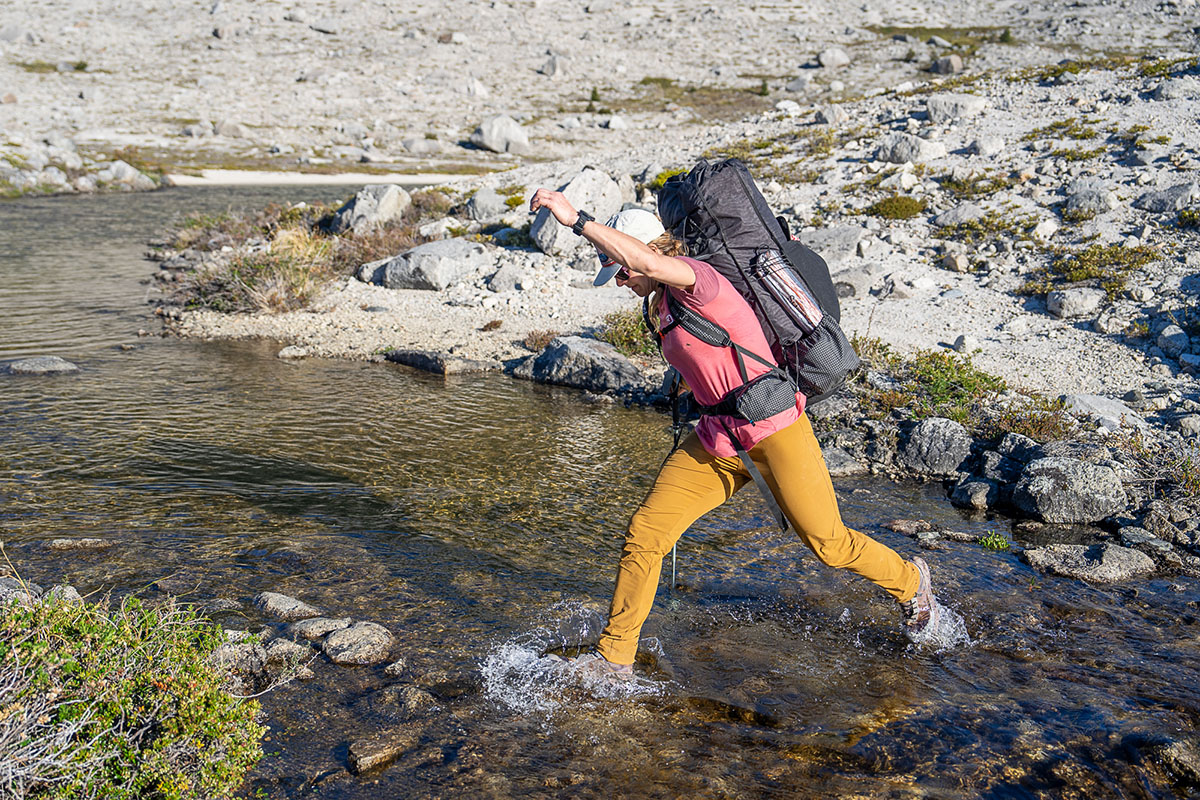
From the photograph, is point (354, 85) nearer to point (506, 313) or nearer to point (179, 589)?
point (506, 313)

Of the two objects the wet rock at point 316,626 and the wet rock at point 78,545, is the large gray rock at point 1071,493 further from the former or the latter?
the wet rock at point 78,545

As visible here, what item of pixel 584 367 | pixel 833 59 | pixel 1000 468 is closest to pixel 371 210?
pixel 584 367

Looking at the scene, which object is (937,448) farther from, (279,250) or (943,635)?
(279,250)

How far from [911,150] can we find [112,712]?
62.3 feet

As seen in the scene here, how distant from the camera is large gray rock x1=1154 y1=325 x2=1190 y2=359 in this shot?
1080 cm

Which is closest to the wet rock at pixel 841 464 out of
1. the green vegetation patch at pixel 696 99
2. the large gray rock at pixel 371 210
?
the large gray rock at pixel 371 210

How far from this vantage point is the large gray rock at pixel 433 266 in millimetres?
16031

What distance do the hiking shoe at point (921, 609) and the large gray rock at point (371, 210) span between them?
16.3m

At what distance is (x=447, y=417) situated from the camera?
10.5 meters

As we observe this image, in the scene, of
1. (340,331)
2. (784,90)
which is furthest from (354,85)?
(340,331)

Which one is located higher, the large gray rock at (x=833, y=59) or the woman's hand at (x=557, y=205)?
the large gray rock at (x=833, y=59)

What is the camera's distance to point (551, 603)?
619 cm

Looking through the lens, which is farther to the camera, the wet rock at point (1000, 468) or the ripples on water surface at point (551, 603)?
the wet rock at point (1000, 468)

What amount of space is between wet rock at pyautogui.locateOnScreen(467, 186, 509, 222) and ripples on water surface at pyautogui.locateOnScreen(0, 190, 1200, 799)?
9.76 m
